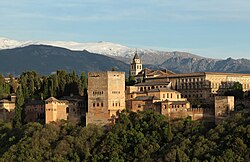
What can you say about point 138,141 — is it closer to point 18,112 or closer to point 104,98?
point 104,98

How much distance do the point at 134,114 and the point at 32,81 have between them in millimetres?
17702

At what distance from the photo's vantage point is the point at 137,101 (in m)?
53.1

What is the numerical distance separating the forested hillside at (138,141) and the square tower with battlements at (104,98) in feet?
2.76

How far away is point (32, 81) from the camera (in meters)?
65.9

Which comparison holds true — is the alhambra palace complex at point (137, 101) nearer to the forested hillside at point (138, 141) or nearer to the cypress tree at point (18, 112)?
the cypress tree at point (18, 112)

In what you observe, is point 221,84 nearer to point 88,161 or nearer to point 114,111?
point 114,111

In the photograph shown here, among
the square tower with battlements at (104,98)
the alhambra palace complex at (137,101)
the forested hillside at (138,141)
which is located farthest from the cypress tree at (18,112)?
the square tower with battlements at (104,98)

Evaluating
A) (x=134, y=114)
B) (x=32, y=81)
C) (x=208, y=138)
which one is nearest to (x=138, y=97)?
(x=134, y=114)

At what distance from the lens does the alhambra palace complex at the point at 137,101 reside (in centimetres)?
4988

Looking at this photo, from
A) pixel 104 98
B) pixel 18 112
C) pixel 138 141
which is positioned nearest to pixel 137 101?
pixel 104 98

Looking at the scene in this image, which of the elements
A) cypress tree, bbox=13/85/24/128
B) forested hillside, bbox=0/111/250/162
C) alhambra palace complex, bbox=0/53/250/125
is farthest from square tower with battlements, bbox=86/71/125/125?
cypress tree, bbox=13/85/24/128

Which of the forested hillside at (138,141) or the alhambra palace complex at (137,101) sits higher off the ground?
the alhambra palace complex at (137,101)

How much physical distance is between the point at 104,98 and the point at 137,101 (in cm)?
298

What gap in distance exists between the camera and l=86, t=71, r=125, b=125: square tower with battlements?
2044 inches
